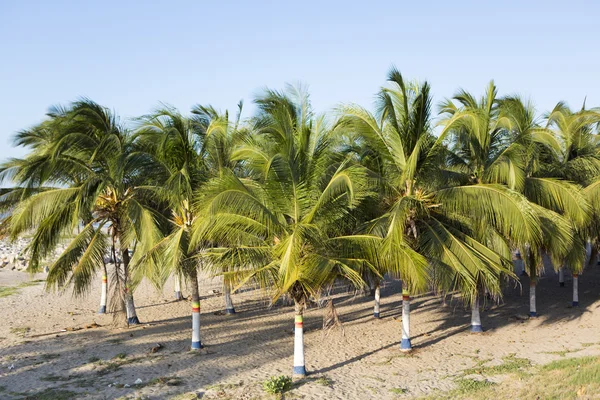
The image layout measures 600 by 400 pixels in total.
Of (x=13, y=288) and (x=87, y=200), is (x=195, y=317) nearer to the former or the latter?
(x=87, y=200)

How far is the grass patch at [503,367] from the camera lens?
41.9ft

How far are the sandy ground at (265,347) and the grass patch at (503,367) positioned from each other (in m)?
0.26

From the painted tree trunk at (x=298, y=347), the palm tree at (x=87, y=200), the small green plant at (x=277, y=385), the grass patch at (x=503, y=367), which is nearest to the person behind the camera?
the small green plant at (x=277, y=385)

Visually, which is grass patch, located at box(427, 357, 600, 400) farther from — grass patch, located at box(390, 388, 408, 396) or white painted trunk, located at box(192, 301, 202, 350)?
white painted trunk, located at box(192, 301, 202, 350)

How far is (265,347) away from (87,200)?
634cm

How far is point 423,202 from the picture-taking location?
1403 cm

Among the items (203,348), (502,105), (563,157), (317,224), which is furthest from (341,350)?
(563,157)

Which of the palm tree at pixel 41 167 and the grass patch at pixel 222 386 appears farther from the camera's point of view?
the palm tree at pixel 41 167

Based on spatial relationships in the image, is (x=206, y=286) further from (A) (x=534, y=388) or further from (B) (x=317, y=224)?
(A) (x=534, y=388)

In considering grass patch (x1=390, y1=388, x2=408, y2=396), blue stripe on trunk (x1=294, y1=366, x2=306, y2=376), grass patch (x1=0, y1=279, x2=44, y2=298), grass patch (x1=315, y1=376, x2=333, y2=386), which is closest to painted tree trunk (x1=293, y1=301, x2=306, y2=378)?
blue stripe on trunk (x1=294, y1=366, x2=306, y2=376)

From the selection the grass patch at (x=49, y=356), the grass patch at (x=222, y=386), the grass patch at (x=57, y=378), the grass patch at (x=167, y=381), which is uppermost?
the grass patch at (x=49, y=356)

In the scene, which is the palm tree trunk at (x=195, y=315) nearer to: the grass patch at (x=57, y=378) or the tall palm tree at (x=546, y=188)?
the grass patch at (x=57, y=378)

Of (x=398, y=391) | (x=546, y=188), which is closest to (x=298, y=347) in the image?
(x=398, y=391)

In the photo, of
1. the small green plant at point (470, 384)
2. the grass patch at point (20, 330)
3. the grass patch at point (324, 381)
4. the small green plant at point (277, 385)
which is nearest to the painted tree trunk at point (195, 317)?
the small green plant at point (277, 385)
